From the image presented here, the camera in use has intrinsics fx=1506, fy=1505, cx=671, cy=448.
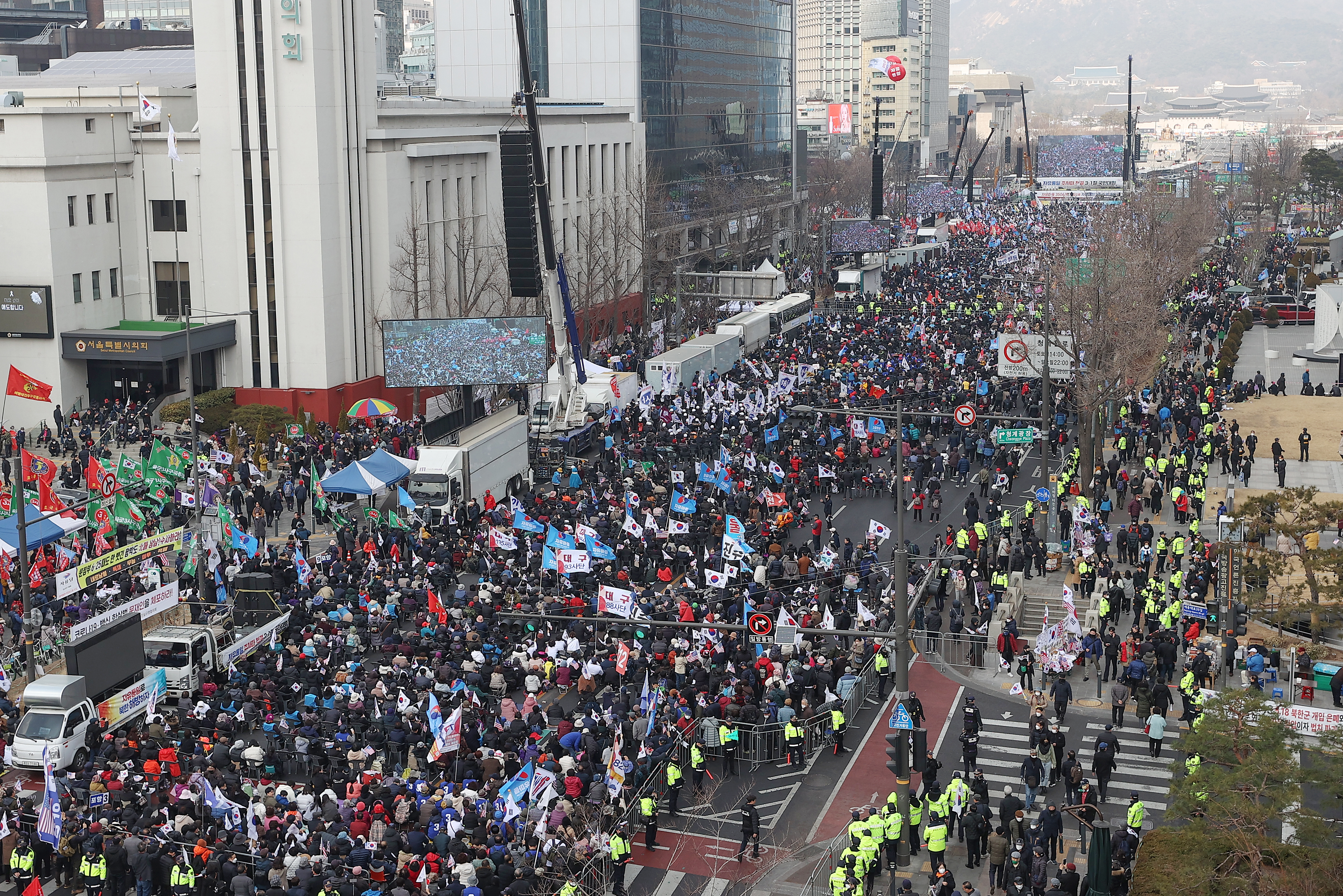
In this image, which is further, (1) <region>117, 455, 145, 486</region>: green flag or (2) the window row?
(2) the window row

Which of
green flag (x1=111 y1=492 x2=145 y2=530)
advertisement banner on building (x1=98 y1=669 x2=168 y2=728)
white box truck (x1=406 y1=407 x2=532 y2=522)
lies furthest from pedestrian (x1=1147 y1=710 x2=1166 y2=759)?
green flag (x1=111 y1=492 x2=145 y2=530)

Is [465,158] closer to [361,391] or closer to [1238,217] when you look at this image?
[361,391]

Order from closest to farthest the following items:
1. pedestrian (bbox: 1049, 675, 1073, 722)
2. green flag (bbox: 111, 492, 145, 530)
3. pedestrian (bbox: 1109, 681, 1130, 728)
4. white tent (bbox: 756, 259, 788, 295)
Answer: pedestrian (bbox: 1049, 675, 1073, 722) < pedestrian (bbox: 1109, 681, 1130, 728) < green flag (bbox: 111, 492, 145, 530) < white tent (bbox: 756, 259, 788, 295)

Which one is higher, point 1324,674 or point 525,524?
point 525,524

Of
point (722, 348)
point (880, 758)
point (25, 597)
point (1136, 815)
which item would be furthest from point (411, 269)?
point (1136, 815)

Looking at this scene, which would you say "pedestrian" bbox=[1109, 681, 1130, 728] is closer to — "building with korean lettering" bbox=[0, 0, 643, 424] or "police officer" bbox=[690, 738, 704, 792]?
"police officer" bbox=[690, 738, 704, 792]

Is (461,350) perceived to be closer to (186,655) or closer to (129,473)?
(129,473)

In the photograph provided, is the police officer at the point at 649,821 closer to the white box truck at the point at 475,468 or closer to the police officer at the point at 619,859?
the police officer at the point at 619,859
